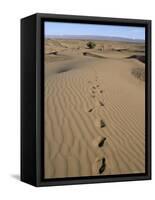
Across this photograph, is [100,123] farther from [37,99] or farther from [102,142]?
[37,99]

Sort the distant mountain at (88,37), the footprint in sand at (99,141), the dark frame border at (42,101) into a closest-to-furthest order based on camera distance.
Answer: the dark frame border at (42,101) < the distant mountain at (88,37) < the footprint in sand at (99,141)

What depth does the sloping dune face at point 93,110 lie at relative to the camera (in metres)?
9.56

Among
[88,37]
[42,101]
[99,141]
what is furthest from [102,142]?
[88,37]

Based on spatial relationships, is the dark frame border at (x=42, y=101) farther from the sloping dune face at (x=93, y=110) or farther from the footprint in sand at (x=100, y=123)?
the footprint in sand at (x=100, y=123)

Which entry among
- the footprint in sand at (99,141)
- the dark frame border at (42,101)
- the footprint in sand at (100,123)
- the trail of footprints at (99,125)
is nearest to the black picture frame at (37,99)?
the dark frame border at (42,101)

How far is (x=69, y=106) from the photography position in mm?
9672

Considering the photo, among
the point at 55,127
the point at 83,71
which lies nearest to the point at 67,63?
the point at 83,71

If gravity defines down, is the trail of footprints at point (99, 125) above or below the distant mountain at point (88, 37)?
below

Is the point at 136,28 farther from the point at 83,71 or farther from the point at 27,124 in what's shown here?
the point at 27,124

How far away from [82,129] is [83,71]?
74 cm

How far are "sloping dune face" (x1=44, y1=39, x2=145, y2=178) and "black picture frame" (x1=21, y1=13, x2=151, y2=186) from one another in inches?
Answer: 2.7

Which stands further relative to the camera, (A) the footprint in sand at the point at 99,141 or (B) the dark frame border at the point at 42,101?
(A) the footprint in sand at the point at 99,141

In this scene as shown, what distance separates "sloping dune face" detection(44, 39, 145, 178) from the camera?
9562 millimetres

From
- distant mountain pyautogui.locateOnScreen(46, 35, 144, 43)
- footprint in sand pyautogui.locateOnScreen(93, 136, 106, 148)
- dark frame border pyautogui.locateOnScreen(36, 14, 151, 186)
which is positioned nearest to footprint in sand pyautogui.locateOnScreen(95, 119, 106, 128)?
footprint in sand pyautogui.locateOnScreen(93, 136, 106, 148)
